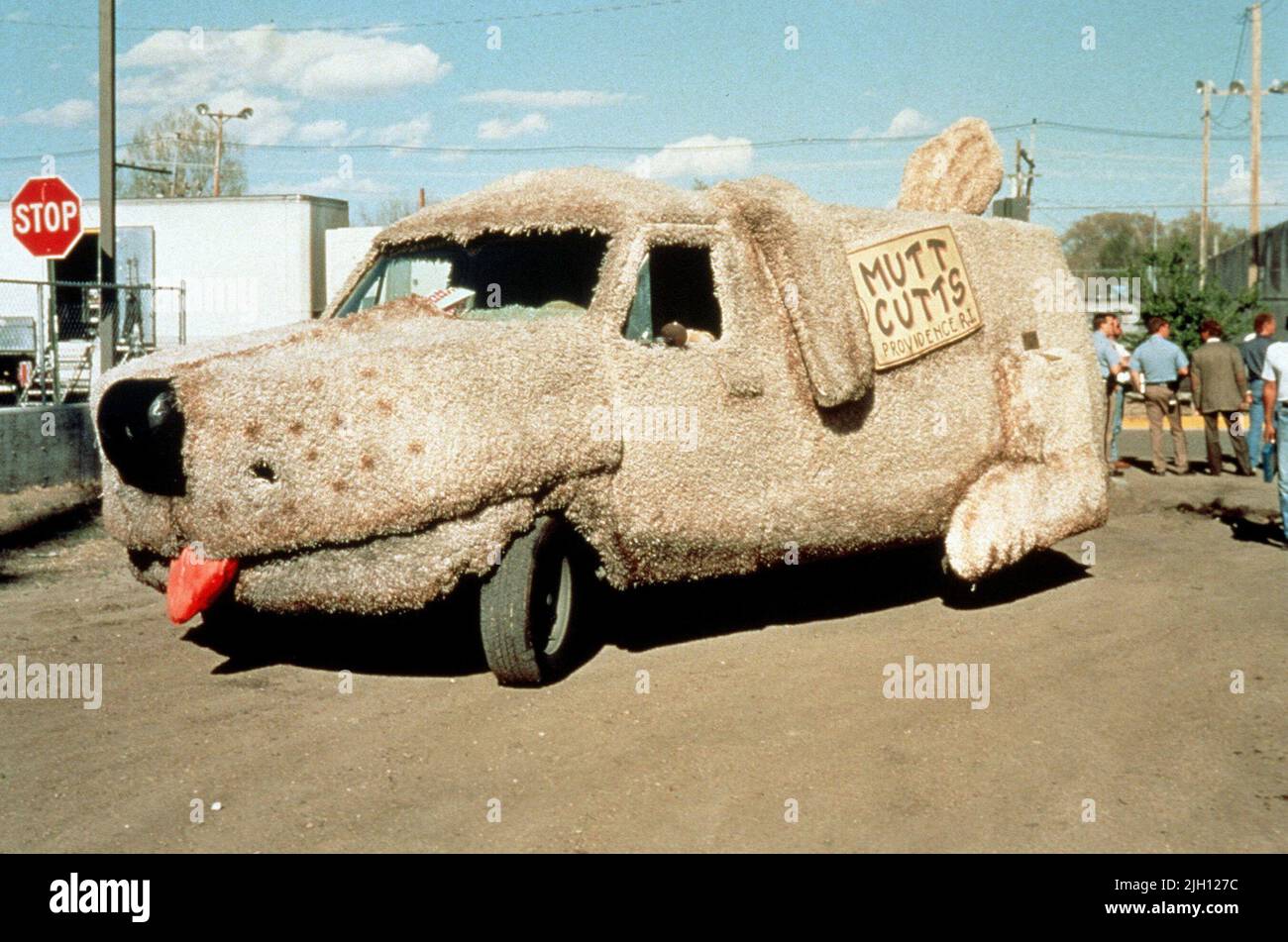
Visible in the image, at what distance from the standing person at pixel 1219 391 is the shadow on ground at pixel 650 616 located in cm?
603

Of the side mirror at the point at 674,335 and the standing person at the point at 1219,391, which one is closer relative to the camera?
the side mirror at the point at 674,335

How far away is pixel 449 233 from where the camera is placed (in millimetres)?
6988

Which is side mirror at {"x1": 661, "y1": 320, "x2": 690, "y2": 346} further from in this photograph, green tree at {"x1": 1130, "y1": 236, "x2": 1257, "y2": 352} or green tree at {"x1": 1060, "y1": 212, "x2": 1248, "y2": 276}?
green tree at {"x1": 1060, "y1": 212, "x2": 1248, "y2": 276}

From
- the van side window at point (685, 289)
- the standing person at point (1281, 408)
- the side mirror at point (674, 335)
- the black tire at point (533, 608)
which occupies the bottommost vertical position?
the black tire at point (533, 608)

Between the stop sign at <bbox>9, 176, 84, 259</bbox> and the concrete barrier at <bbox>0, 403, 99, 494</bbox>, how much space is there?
1808 mm

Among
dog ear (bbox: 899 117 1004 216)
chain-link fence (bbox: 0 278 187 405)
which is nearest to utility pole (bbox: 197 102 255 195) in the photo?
chain-link fence (bbox: 0 278 187 405)

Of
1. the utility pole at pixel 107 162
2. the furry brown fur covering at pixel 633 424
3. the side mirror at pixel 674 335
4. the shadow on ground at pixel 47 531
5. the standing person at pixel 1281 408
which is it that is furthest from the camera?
the utility pole at pixel 107 162

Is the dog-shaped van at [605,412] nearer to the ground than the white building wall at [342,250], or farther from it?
nearer to the ground

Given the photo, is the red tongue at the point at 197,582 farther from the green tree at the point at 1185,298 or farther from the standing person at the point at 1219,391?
the green tree at the point at 1185,298

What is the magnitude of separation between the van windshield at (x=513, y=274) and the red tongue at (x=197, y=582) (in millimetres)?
1763

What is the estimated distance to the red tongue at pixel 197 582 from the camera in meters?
5.63

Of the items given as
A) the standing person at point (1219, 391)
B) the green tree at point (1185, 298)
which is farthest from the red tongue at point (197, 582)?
the green tree at point (1185, 298)

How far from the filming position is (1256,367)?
48.2ft

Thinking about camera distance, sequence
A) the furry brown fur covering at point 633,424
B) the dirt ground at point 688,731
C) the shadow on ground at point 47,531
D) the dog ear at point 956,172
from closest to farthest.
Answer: the dirt ground at point 688,731
the furry brown fur covering at point 633,424
the dog ear at point 956,172
the shadow on ground at point 47,531
